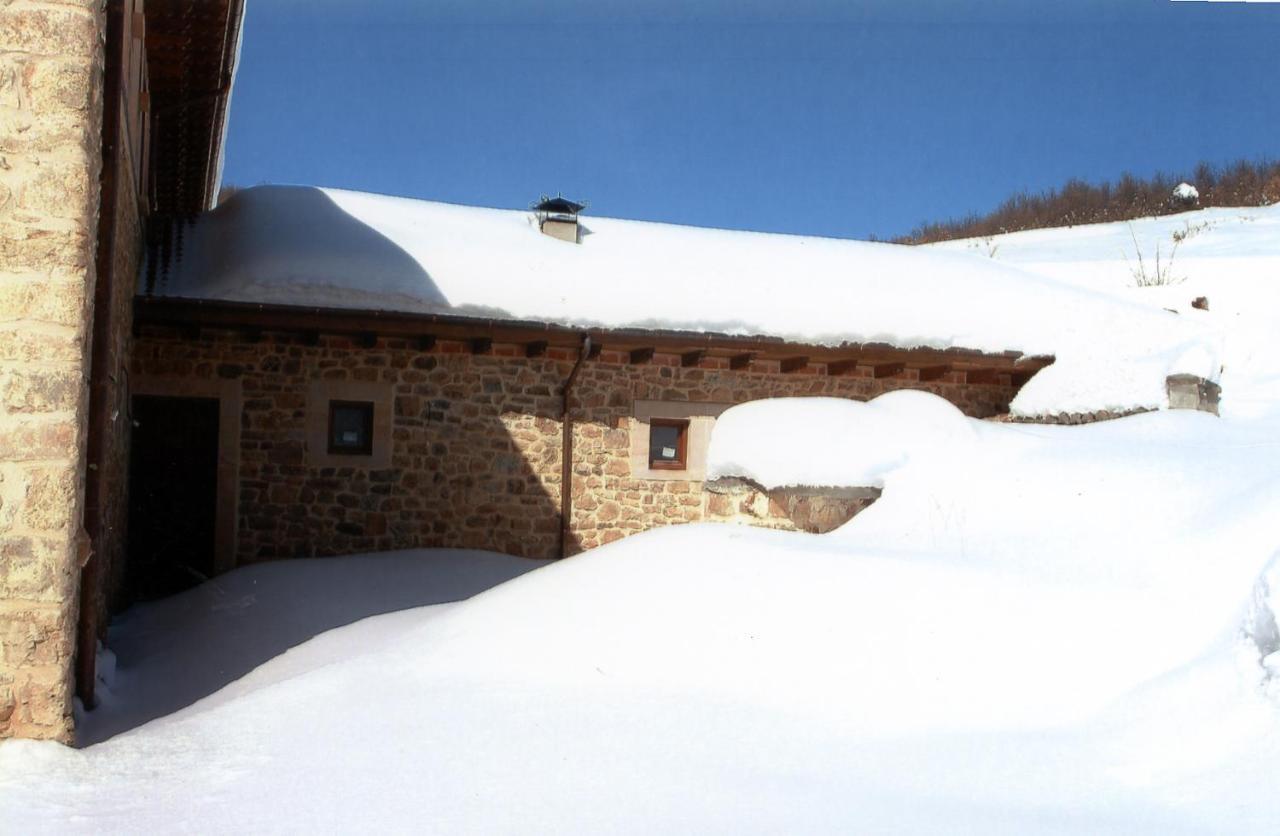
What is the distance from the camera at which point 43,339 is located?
413 centimetres

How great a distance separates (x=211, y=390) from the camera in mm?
9062

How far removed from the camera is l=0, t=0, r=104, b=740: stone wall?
159 inches

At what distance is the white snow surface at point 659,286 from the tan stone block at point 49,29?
4.91 m

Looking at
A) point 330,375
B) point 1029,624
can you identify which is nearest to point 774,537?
point 1029,624

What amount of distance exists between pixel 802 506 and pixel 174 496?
19.6 ft

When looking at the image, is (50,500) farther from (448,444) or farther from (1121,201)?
(1121,201)

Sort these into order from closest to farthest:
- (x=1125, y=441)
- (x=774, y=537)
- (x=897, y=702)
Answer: (x=897, y=702) < (x=774, y=537) < (x=1125, y=441)

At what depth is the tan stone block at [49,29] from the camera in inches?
164

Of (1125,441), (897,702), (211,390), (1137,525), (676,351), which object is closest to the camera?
(897,702)

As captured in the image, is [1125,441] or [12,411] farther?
[1125,441]

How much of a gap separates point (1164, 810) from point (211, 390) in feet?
26.9

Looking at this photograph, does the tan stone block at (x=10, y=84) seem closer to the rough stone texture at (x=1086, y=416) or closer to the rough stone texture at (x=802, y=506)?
the rough stone texture at (x=802, y=506)

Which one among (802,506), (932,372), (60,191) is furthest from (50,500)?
(932,372)

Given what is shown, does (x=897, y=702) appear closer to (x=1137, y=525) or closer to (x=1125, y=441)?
(x=1137, y=525)
